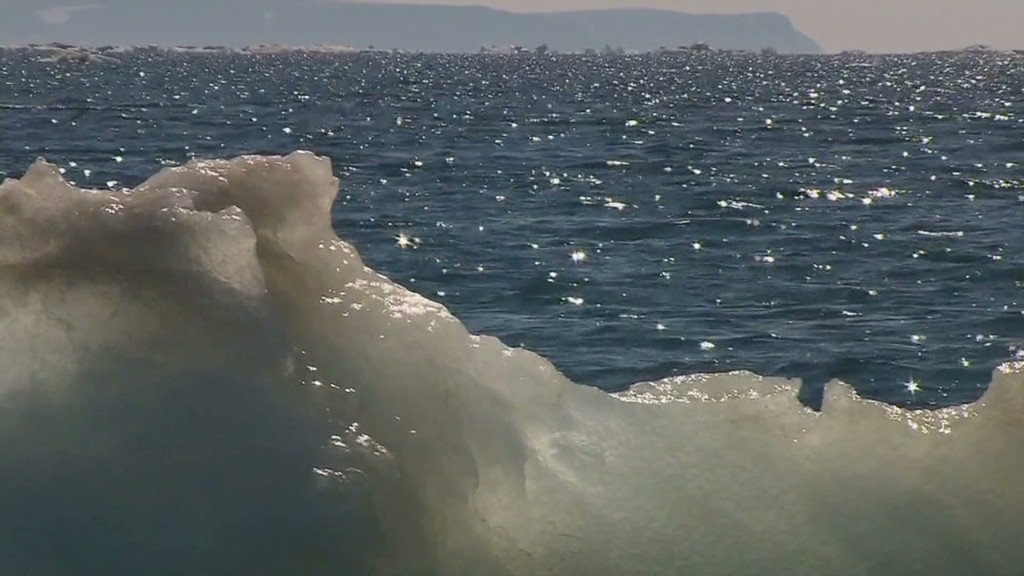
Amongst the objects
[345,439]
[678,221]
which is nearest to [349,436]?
[345,439]

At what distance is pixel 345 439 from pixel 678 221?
26515 millimetres

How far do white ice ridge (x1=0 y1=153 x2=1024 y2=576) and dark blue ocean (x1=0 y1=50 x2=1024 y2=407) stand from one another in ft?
33.0

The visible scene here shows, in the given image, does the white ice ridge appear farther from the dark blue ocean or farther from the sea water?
the dark blue ocean

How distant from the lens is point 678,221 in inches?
1228

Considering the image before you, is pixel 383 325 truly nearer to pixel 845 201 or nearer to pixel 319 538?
pixel 319 538

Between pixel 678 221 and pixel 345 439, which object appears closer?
pixel 345 439

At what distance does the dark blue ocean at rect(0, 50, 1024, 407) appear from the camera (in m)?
18.5

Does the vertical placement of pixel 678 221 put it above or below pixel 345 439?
below

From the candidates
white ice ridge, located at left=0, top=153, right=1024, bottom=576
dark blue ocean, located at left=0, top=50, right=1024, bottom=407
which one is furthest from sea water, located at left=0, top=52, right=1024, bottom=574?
dark blue ocean, located at left=0, top=50, right=1024, bottom=407

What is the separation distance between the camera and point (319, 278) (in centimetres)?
559

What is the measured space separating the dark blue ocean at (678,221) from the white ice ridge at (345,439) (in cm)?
1005

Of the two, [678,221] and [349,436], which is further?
[678,221]

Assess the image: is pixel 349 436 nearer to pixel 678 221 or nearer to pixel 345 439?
pixel 345 439

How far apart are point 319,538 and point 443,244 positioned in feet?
74.2
